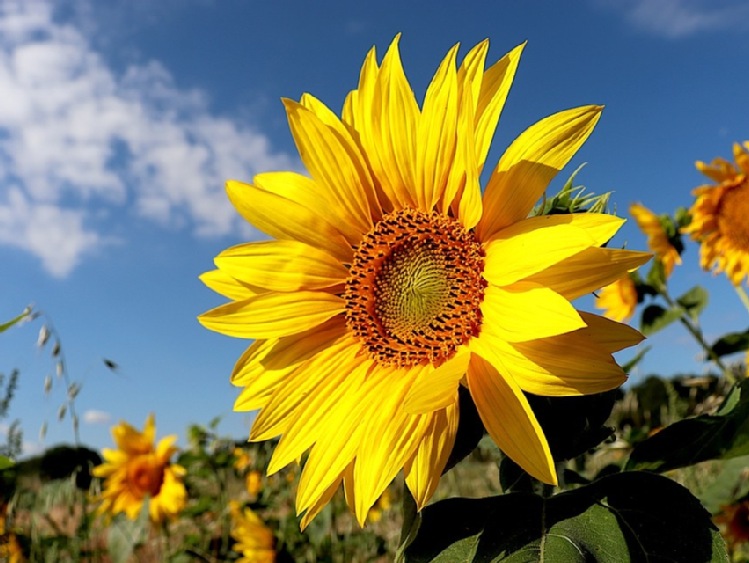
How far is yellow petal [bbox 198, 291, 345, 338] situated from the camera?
1.28 m

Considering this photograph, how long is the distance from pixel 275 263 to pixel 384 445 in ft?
1.38

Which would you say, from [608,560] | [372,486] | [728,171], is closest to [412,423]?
[372,486]

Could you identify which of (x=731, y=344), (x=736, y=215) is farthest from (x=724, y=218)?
(x=731, y=344)

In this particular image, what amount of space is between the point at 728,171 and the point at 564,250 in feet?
11.7

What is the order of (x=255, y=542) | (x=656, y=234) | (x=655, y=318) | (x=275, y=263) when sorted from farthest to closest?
(x=656, y=234)
(x=655, y=318)
(x=255, y=542)
(x=275, y=263)

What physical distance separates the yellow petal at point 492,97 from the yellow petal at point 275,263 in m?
0.38

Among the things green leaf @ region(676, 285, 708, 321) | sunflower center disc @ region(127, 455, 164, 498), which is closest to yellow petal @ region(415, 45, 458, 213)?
green leaf @ region(676, 285, 708, 321)

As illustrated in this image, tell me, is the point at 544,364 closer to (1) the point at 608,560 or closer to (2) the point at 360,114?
→ (1) the point at 608,560

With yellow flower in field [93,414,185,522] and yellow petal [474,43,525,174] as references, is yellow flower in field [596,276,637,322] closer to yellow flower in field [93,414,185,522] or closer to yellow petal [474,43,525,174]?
yellow flower in field [93,414,185,522]

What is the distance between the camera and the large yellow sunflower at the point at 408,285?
3.39 feet

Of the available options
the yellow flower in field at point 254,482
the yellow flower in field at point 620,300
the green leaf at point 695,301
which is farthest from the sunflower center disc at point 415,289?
the yellow flower in field at point 254,482

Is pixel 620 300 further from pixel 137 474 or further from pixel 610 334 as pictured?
pixel 610 334

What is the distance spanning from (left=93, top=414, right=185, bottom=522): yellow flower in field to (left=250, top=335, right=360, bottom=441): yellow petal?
9.02ft

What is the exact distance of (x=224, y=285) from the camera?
1.38 metres
